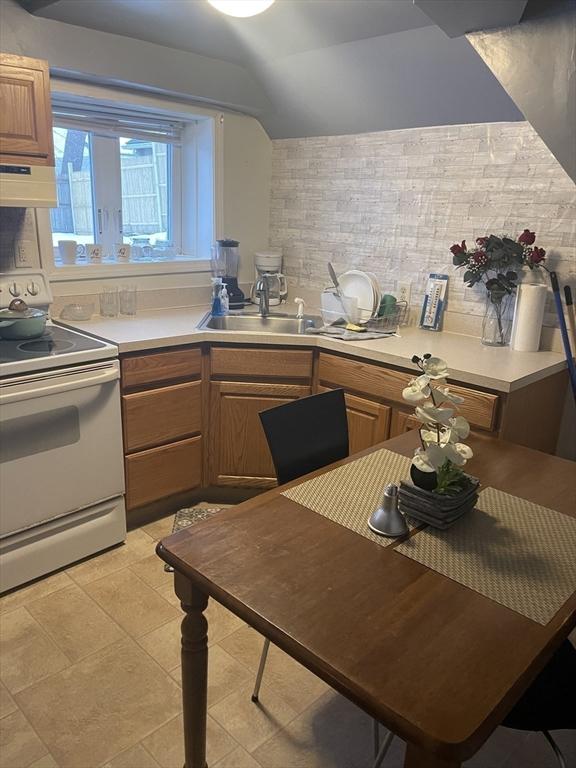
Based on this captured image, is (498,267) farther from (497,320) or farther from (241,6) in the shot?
(241,6)

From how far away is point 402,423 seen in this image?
2.41 meters

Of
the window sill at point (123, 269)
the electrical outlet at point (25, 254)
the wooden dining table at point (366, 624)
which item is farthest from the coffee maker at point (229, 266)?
the wooden dining table at point (366, 624)

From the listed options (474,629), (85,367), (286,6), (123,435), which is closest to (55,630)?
(123,435)

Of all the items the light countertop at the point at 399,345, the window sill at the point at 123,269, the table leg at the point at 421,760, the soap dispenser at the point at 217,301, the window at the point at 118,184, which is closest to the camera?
the table leg at the point at 421,760

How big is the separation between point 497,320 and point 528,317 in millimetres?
148

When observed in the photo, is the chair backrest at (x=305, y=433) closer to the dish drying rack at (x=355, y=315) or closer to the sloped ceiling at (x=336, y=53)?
the dish drying rack at (x=355, y=315)

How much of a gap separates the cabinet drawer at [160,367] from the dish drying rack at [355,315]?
2.45ft

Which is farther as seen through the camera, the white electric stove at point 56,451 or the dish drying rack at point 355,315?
the dish drying rack at point 355,315

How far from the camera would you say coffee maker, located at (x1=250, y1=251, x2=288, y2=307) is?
3.44 metres

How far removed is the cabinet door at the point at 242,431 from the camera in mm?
2725

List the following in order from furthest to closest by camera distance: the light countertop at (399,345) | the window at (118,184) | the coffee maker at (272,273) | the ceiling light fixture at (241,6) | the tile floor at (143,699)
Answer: the coffee maker at (272,273)
the window at (118,184)
the light countertop at (399,345)
the ceiling light fixture at (241,6)
the tile floor at (143,699)

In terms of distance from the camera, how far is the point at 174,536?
1212 millimetres

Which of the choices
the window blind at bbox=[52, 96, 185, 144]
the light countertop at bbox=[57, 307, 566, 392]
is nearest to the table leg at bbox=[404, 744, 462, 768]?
the light countertop at bbox=[57, 307, 566, 392]

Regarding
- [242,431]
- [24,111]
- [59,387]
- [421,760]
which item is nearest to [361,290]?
[242,431]
